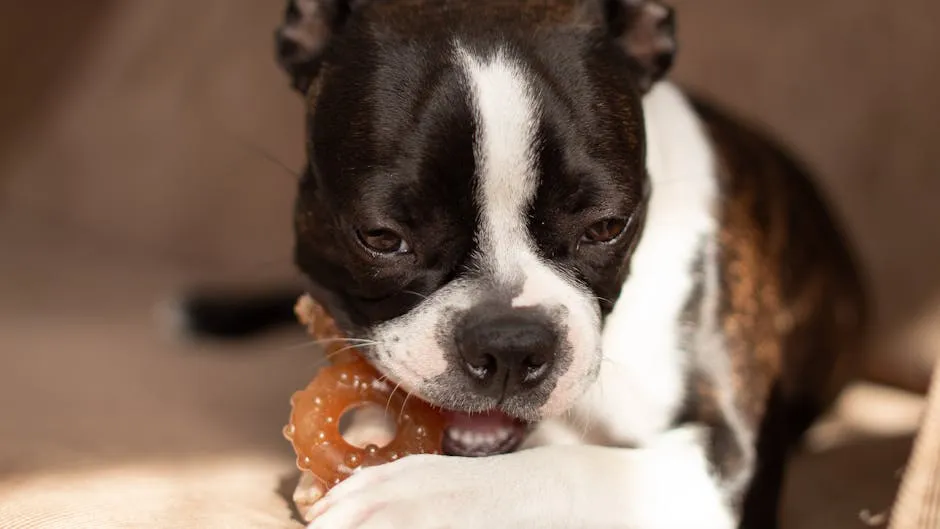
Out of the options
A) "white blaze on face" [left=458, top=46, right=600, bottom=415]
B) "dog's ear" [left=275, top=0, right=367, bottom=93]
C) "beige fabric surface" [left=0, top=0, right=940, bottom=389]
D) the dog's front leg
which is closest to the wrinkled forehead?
"white blaze on face" [left=458, top=46, right=600, bottom=415]

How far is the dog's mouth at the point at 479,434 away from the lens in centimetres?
235

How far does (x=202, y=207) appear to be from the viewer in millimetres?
4555

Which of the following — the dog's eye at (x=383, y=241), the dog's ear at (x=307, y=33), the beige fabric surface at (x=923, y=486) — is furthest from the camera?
the dog's ear at (x=307, y=33)

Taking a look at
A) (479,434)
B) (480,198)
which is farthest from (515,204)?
(479,434)

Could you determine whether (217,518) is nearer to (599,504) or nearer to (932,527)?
(599,504)

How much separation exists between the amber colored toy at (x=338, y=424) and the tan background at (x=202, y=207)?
0.60 feet

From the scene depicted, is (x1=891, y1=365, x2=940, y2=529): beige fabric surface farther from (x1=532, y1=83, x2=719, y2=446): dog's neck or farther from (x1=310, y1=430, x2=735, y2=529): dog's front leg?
(x1=532, y1=83, x2=719, y2=446): dog's neck

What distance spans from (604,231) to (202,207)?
2567 millimetres

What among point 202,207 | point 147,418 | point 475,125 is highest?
point 475,125

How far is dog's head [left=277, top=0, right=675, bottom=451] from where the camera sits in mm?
2184

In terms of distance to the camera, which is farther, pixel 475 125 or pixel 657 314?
pixel 657 314

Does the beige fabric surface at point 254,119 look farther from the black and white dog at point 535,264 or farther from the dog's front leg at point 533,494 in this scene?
the dog's front leg at point 533,494

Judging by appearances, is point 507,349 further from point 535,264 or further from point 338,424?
point 338,424

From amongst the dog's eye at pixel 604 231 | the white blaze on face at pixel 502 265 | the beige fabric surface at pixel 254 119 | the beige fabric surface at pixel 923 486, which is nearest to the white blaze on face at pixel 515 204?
the white blaze on face at pixel 502 265
